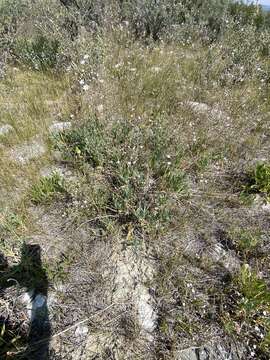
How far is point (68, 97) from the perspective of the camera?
3.85m

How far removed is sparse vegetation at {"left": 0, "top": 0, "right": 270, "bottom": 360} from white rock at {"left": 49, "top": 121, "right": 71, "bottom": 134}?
0.03m

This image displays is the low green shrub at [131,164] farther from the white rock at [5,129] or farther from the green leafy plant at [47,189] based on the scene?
the white rock at [5,129]

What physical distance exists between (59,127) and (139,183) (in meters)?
1.43

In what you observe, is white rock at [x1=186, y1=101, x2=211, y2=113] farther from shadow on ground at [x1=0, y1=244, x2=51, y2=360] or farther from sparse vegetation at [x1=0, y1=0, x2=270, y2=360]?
shadow on ground at [x1=0, y1=244, x2=51, y2=360]

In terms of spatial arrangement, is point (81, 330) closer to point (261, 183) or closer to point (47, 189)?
point (47, 189)

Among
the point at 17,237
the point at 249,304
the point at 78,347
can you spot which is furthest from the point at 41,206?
the point at 249,304

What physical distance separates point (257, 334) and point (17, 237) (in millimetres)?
1924

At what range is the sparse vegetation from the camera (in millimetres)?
1852

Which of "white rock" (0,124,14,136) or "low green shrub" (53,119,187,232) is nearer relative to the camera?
"low green shrub" (53,119,187,232)

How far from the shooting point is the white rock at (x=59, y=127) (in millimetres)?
3232

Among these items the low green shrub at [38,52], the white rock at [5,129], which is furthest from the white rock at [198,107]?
the white rock at [5,129]

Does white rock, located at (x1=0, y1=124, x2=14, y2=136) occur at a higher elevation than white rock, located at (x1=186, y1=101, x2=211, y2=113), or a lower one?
lower

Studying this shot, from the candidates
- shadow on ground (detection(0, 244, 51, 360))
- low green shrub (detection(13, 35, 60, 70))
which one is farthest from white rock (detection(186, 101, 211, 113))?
shadow on ground (detection(0, 244, 51, 360))

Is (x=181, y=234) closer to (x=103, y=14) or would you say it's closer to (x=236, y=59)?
(x=236, y=59)
